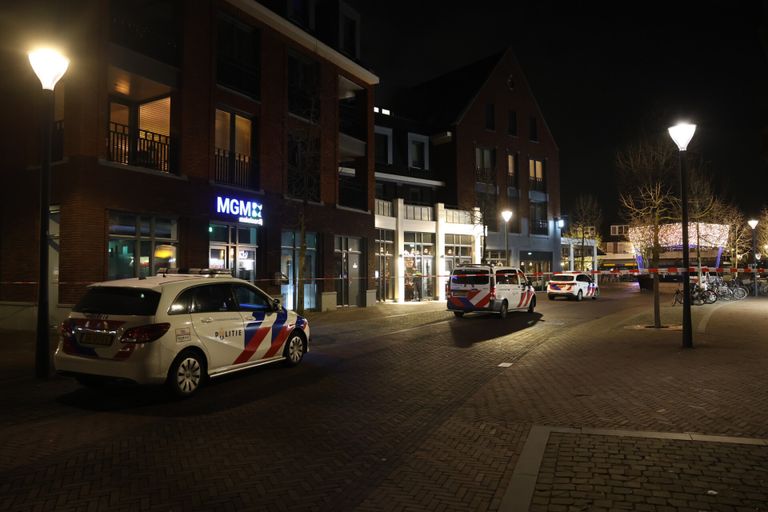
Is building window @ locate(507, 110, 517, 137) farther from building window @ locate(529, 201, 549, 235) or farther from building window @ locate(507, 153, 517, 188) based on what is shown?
building window @ locate(529, 201, 549, 235)

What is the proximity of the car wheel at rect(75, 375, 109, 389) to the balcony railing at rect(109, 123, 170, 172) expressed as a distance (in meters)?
9.30

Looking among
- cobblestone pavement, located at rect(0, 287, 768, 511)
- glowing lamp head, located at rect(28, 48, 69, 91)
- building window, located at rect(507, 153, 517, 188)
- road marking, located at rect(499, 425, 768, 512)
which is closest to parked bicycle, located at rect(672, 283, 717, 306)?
cobblestone pavement, located at rect(0, 287, 768, 511)

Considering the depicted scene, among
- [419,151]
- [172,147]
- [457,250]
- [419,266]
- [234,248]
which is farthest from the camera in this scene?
[419,151]

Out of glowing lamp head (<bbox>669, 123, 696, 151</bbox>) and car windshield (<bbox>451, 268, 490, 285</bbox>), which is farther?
car windshield (<bbox>451, 268, 490, 285</bbox>)

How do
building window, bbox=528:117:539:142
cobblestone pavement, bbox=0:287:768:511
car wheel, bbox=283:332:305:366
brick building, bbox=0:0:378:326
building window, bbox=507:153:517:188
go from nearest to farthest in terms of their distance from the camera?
cobblestone pavement, bbox=0:287:768:511 → car wheel, bbox=283:332:305:366 → brick building, bbox=0:0:378:326 → building window, bbox=507:153:517:188 → building window, bbox=528:117:539:142

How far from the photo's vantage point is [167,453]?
5.42 metres

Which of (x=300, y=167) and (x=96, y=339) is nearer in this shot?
(x=96, y=339)

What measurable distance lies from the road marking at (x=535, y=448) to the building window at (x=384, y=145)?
87.2 ft

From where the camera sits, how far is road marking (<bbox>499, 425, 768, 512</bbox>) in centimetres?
421

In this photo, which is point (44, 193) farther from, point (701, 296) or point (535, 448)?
point (701, 296)

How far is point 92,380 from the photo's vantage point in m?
7.60

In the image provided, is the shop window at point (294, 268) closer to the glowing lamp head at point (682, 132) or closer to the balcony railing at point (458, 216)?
the balcony railing at point (458, 216)

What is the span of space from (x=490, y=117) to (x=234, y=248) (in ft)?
81.4

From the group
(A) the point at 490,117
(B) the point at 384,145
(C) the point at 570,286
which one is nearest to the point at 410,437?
(C) the point at 570,286
